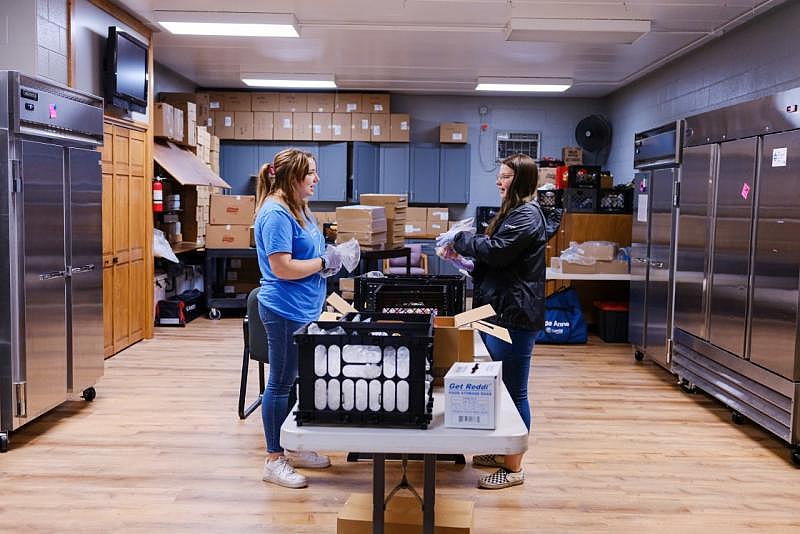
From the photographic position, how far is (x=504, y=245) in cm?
328

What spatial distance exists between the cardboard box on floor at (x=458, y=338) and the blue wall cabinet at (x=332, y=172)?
26.3 feet

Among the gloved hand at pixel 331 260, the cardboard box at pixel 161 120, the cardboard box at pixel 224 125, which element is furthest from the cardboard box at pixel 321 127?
the gloved hand at pixel 331 260

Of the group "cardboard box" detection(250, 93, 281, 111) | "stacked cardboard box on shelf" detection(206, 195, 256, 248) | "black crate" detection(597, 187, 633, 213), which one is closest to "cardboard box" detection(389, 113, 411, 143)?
"cardboard box" detection(250, 93, 281, 111)

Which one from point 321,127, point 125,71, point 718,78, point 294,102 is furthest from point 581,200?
point 125,71

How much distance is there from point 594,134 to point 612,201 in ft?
9.45

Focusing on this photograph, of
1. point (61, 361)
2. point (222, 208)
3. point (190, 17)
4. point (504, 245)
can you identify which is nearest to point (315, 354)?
point (504, 245)

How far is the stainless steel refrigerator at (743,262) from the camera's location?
4094 mm

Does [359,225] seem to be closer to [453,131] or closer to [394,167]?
[394,167]

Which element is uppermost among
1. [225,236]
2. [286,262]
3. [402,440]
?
[286,262]

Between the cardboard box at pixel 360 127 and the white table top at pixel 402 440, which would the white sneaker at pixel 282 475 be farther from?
the cardboard box at pixel 360 127

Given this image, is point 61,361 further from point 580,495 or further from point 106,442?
point 580,495

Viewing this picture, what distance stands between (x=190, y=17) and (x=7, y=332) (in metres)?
3.24

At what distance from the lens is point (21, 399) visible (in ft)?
13.3

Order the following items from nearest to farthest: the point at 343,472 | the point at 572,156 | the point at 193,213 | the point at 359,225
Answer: the point at 343,472
the point at 359,225
the point at 193,213
the point at 572,156
